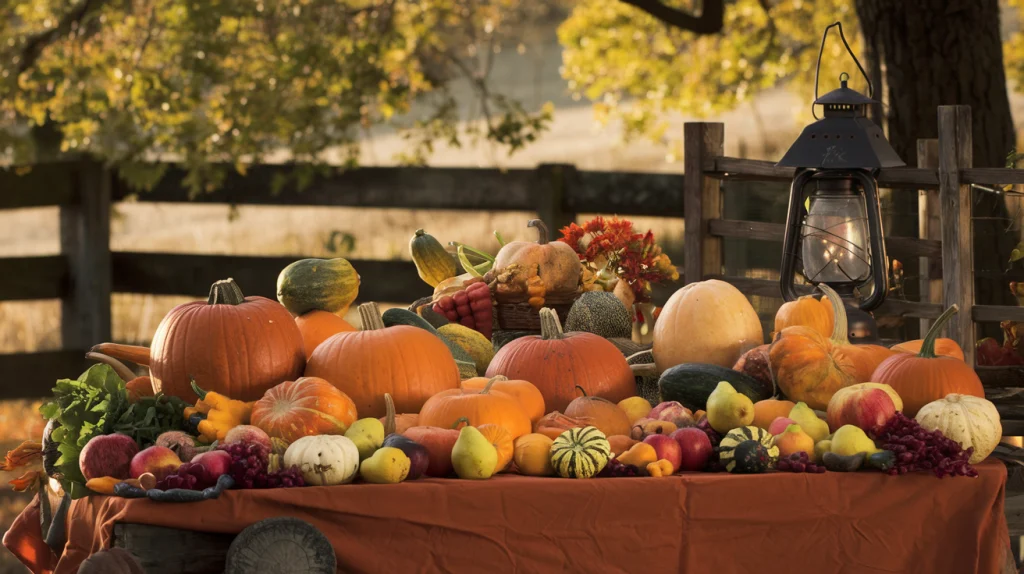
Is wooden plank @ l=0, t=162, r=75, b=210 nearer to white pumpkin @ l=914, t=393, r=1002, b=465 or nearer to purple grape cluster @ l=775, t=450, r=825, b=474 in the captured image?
purple grape cluster @ l=775, t=450, r=825, b=474

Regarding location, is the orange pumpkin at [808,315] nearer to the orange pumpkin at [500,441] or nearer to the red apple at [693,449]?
the red apple at [693,449]

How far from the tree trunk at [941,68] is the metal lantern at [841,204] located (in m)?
2.13

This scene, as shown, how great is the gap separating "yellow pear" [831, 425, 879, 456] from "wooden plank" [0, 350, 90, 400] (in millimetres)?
6888

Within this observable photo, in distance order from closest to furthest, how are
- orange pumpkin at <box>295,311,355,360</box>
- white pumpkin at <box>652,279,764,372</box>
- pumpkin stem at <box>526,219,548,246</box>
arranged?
white pumpkin at <box>652,279,764,372</box>
orange pumpkin at <box>295,311,355,360</box>
pumpkin stem at <box>526,219,548,246</box>

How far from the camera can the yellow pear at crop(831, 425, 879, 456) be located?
10.5ft

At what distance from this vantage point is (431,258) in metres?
5.02

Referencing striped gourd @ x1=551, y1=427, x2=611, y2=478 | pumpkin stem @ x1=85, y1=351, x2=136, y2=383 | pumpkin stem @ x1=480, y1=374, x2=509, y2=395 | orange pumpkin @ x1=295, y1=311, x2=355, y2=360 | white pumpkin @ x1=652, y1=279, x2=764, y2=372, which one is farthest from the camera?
orange pumpkin @ x1=295, y1=311, x2=355, y2=360

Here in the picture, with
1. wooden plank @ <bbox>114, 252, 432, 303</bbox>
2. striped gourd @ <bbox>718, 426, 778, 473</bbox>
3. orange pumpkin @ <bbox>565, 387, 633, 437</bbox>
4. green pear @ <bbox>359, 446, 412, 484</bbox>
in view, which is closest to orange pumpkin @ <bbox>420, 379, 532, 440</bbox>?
orange pumpkin @ <bbox>565, 387, 633, 437</bbox>

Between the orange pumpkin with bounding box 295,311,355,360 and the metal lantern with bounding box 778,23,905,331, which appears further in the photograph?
the metal lantern with bounding box 778,23,905,331

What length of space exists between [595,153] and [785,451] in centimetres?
2072

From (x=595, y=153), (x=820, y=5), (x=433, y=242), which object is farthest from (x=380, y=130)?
(x=433, y=242)

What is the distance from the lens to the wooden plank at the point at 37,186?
29.7ft

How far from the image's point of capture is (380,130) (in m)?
27.8

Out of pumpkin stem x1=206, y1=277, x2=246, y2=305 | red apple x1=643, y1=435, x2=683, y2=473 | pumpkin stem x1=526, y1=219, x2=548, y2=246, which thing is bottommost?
red apple x1=643, y1=435, x2=683, y2=473
